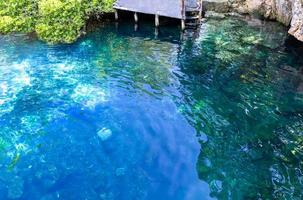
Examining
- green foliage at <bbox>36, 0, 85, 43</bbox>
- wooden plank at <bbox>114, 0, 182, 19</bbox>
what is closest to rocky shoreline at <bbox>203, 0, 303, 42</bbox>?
wooden plank at <bbox>114, 0, 182, 19</bbox>

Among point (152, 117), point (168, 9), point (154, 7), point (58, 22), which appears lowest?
point (152, 117)

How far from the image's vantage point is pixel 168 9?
2939 centimetres

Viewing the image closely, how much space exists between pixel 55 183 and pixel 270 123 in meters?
12.4

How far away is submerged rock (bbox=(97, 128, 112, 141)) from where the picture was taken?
18803 mm

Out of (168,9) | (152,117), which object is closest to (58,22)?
(168,9)

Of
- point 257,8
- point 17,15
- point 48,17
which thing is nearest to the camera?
point 48,17

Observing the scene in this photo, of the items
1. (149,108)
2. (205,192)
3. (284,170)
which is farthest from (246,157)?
(149,108)

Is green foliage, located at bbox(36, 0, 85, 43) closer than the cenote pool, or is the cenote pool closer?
the cenote pool

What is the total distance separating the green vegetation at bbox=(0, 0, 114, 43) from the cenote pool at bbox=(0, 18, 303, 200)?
3.13 feet

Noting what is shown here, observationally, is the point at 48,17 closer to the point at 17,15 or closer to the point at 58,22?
the point at 58,22

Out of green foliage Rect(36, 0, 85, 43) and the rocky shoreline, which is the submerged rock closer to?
green foliage Rect(36, 0, 85, 43)

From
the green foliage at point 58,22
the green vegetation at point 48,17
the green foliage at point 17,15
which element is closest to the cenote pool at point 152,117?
the green foliage at point 58,22

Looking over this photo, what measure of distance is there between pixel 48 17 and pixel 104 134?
13330 mm

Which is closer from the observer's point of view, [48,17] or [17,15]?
[48,17]
